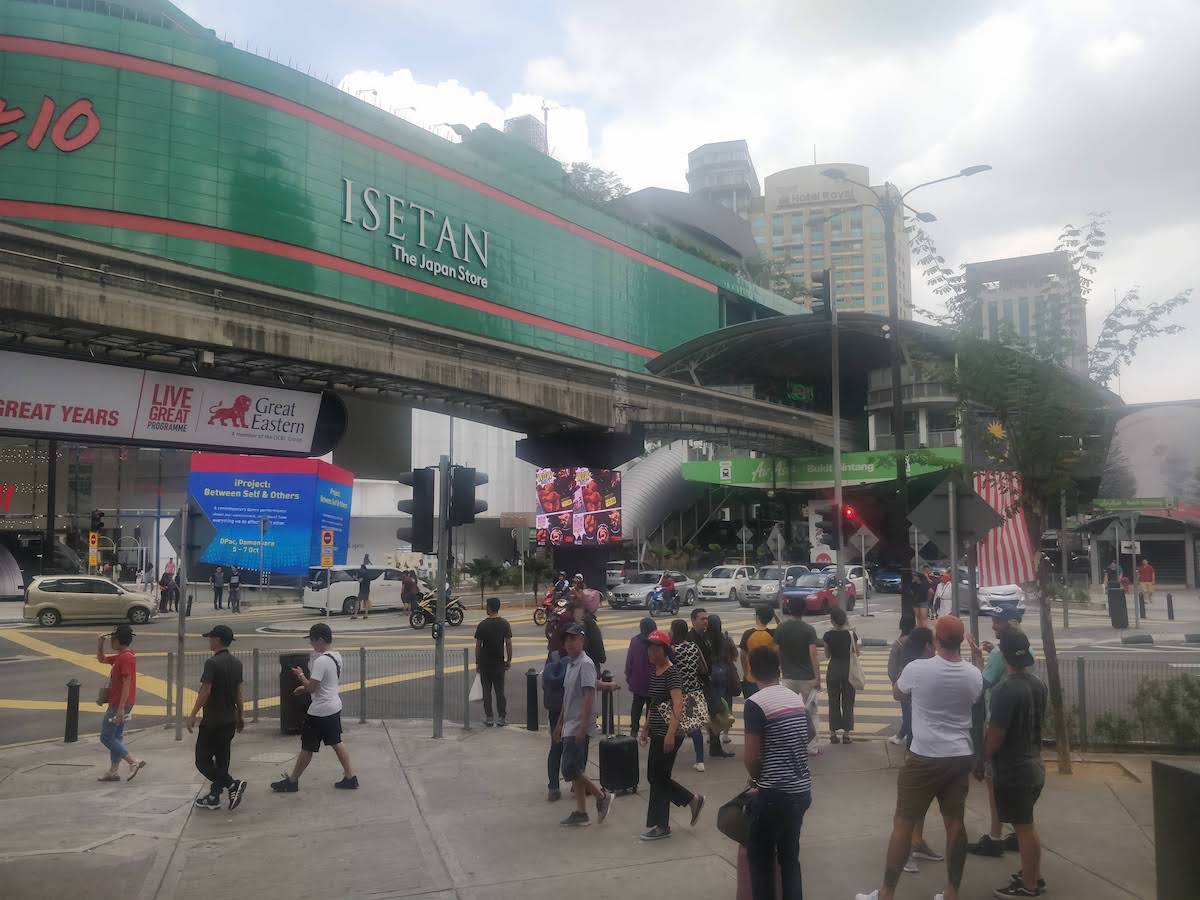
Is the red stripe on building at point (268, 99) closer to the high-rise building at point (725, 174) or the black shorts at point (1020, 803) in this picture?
the black shorts at point (1020, 803)

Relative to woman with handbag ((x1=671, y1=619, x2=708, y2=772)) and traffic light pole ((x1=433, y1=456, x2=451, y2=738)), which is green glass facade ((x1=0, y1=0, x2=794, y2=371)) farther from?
woman with handbag ((x1=671, y1=619, x2=708, y2=772))

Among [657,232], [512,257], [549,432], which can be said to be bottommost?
[549,432]

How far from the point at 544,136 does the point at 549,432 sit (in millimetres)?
62120

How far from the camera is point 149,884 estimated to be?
6488 mm

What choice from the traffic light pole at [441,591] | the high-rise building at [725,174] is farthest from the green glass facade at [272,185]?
the high-rise building at [725,174]

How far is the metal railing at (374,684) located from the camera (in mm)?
12915

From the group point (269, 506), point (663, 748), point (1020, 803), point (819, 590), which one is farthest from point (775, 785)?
point (269, 506)

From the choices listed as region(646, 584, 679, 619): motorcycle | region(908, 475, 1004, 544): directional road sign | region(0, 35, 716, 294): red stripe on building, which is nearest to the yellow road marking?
region(908, 475, 1004, 544): directional road sign

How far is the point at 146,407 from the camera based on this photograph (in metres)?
23.8

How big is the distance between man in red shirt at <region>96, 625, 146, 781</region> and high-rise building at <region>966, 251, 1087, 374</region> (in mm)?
9619

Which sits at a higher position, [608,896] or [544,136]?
[544,136]

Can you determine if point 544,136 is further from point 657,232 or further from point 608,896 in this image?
point 608,896

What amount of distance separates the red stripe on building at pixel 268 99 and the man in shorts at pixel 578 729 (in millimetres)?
40436

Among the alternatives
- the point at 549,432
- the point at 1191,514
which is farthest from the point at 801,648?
the point at 549,432
